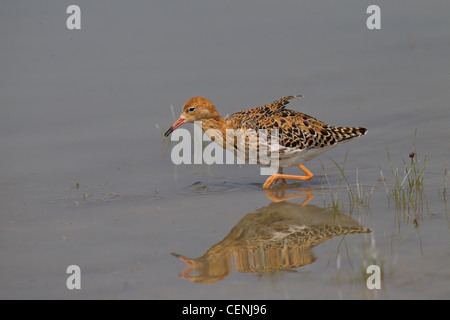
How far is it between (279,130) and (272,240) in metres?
2.62

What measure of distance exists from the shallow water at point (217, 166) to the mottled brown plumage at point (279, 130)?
36cm

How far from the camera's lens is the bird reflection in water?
24.0 feet

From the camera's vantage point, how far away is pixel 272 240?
8.16 metres

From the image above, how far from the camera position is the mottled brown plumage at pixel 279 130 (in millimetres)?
10359

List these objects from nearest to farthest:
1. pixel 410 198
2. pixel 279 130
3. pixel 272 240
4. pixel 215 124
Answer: pixel 272 240 < pixel 410 198 < pixel 279 130 < pixel 215 124

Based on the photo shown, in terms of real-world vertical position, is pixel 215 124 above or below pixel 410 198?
above

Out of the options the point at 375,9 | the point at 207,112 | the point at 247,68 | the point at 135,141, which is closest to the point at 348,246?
the point at 207,112

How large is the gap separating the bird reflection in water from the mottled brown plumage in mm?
1005

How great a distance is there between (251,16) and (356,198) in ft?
26.8

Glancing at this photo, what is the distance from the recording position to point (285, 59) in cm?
1476

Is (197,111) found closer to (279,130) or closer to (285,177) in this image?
(279,130)

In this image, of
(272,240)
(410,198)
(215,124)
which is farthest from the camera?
(215,124)

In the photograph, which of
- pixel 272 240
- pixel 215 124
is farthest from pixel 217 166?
pixel 272 240

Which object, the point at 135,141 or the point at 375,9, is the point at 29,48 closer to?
the point at 135,141
